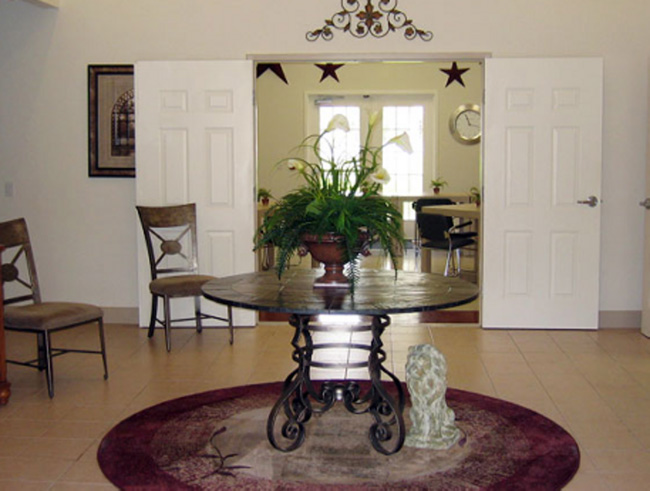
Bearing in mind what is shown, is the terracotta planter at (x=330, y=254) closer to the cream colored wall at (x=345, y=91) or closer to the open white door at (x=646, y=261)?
the open white door at (x=646, y=261)

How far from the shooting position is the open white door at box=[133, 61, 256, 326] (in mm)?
5719

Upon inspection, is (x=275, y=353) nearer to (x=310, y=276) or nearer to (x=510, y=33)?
(x=310, y=276)

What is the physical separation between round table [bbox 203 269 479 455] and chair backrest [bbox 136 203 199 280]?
6.37 ft

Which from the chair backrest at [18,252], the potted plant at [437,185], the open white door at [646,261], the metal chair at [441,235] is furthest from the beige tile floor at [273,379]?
the potted plant at [437,185]

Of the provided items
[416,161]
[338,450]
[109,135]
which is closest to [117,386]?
[338,450]

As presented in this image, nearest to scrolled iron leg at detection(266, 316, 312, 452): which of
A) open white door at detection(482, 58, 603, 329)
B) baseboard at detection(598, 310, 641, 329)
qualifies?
open white door at detection(482, 58, 603, 329)

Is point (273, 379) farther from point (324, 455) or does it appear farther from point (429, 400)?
point (429, 400)

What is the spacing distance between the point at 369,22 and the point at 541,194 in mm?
1728

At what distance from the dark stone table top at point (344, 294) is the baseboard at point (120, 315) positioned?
2.60 meters

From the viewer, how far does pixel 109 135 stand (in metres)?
5.96

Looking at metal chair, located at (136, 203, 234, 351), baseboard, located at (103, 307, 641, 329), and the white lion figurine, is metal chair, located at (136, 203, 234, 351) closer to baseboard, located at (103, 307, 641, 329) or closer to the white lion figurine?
baseboard, located at (103, 307, 641, 329)

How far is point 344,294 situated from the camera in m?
3.22

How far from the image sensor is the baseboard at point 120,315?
606 centimetres

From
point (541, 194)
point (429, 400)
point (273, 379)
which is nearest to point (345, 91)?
point (541, 194)
